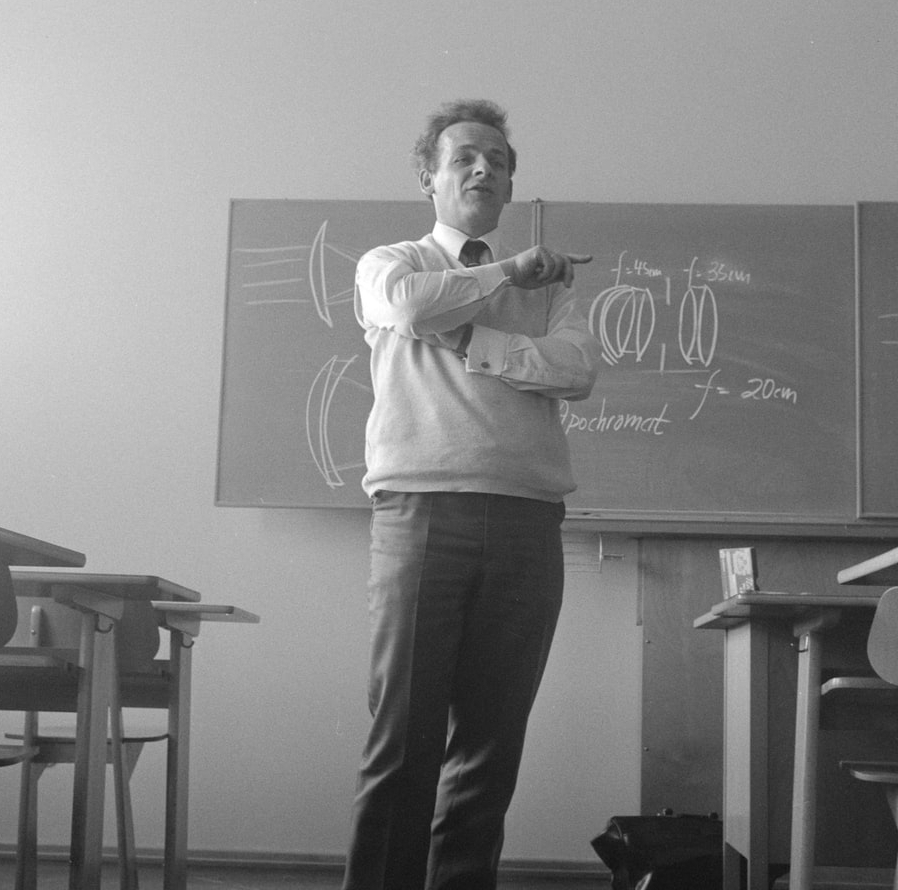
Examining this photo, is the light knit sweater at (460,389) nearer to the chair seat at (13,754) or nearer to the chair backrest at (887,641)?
the chair backrest at (887,641)

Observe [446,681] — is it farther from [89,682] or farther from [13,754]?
[89,682]

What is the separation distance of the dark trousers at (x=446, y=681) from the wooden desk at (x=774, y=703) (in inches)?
31.9

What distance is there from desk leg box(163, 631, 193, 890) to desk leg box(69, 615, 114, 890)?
591 mm

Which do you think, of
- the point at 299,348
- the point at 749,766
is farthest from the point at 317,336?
the point at 749,766

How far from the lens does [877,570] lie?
2283mm

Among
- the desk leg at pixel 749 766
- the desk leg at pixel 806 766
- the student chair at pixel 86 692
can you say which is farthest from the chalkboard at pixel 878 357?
the student chair at pixel 86 692

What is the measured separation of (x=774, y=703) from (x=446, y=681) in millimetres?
Result: 1133

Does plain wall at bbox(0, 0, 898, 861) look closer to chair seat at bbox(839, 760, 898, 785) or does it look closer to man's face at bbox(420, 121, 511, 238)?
chair seat at bbox(839, 760, 898, 785)

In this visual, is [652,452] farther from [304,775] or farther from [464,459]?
[464,459]

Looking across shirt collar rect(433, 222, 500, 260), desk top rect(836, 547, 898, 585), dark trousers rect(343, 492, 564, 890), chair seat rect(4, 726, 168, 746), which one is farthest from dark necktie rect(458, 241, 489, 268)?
chair seat rect(4, 726, 168, 746)

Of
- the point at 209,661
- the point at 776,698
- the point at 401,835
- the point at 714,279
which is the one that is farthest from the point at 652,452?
the point at 401,835

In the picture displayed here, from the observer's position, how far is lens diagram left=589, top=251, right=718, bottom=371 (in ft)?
13.0

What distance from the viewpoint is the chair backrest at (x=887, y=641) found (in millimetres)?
2154

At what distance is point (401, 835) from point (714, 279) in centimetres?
255
